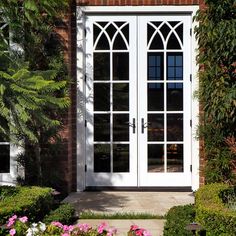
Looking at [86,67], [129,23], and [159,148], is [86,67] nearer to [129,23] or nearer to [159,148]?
[129,23]

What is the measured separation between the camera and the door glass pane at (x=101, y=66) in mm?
9445

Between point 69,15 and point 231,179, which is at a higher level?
point 69,15

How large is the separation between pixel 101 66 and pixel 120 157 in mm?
1726

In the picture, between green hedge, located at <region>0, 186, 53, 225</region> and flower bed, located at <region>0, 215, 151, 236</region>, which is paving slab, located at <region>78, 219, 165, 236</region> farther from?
flower bed, located at <region>0, 215, 151, 236</region>

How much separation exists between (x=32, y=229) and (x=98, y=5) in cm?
586

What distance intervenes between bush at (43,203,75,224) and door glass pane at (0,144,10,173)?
7.75 ft

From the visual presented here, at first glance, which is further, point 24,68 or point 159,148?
point 159,148

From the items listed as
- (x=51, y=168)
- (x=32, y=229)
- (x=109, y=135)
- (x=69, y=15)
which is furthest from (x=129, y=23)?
(x=32, y=229)

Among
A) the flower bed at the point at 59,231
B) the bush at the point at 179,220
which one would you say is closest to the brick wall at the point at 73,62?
the bush at the point at 179,220

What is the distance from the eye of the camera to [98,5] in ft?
30.6

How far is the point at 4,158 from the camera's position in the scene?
9.15 m

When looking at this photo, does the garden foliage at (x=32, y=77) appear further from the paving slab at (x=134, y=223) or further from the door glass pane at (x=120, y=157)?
the paving slab at (x=134, y=223)

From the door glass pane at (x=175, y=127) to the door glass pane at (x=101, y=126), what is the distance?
44.9 inches

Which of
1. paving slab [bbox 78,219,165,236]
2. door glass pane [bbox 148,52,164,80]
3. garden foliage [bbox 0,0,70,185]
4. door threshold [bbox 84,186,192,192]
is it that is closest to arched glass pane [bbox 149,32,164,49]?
door glass pane [bbox 148,52,164,80]
